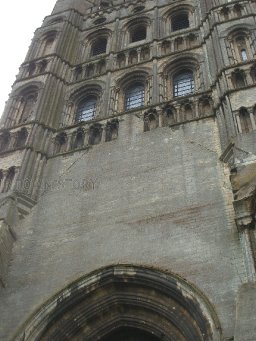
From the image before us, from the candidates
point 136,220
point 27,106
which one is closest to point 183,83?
point 27,106

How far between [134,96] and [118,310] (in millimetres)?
8753

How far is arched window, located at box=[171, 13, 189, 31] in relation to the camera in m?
23.5

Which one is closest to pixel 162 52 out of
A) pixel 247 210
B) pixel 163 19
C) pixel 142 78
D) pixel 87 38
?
pixel 142 78

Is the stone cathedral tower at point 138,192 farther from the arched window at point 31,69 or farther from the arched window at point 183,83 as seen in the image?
the arched window at point 31,69

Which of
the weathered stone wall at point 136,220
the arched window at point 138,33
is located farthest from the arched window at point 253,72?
the arched window at point 138,33

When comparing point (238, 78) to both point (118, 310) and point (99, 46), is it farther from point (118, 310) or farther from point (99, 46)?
point (99, 46)

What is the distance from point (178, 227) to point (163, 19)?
13.2 m

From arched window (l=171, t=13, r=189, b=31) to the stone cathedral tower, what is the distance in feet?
5.45

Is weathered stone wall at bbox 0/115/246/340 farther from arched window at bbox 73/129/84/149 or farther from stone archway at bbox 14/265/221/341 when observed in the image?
arched window at bbox 73/129/84/149

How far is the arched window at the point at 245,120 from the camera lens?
14.4 meters

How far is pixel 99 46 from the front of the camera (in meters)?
24.5

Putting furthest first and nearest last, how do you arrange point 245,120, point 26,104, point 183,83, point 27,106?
point 26,104 < point 27,106 < point 183,83 < point 245,120

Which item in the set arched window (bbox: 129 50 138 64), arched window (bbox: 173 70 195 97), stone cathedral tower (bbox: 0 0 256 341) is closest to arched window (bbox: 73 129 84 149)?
stone cathedral tower (bbox: 0 0 256 341)

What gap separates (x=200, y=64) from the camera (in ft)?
62.7
